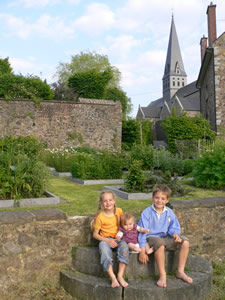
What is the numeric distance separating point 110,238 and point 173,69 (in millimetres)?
68842

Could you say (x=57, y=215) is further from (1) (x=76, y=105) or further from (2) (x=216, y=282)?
(1) (x=76, y=105)

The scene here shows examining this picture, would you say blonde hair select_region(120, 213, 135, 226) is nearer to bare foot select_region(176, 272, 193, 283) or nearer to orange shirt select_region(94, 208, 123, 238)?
orange shirt select_region(94, 208, 123, 238)

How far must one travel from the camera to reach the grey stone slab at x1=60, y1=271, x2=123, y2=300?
3117 mm

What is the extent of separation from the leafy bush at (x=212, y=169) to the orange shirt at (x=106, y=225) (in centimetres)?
370

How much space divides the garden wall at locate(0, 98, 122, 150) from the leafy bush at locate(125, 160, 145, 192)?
1320 cm

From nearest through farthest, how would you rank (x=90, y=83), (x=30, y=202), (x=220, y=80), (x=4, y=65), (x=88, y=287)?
1. (x=88, y=287)
2. (x=30, y=202)
3. (x=220, y=80)
4. (x=90, y=83)
5. (x=4, y=65)

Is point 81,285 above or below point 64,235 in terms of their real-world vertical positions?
below

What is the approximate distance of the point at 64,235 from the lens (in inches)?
145

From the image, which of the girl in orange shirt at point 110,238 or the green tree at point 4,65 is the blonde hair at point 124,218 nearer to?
the girl in orange shirt at point 110,238

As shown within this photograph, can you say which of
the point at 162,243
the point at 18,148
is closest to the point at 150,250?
the point at 162,243

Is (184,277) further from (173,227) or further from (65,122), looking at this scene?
(65,122)

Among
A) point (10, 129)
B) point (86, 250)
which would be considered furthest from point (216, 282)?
point (10, 129)

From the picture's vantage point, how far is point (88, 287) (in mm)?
3229

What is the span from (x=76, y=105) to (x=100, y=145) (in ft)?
10.2
